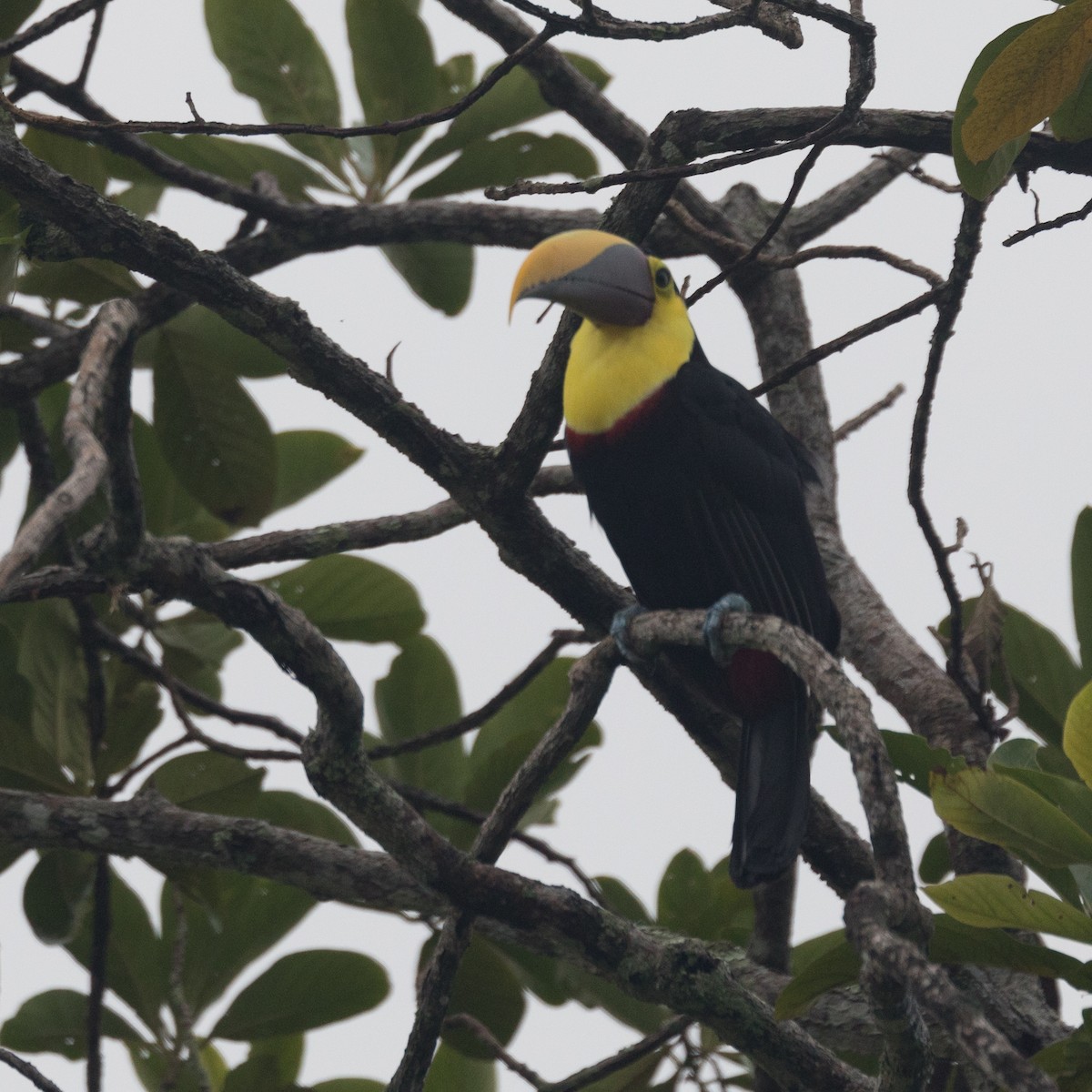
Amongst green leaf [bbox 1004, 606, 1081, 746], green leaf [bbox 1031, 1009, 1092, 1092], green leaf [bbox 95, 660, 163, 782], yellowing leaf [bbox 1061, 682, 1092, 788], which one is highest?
green leaf [bbox 95, 660, 163, 782]

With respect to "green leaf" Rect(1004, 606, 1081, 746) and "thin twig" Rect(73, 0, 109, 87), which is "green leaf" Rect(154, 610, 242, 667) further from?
"green leaf" Rect(1004, 606, 1081, 746)

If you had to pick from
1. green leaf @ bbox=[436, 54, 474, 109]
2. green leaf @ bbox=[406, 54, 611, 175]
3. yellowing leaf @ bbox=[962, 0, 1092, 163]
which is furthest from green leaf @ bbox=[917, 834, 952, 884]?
green leaf @ bbox=[436, 54, 474, 109]

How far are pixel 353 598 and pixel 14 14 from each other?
5.07 ft

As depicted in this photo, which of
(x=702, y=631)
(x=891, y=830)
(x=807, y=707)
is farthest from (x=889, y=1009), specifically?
(x=807, y=707)

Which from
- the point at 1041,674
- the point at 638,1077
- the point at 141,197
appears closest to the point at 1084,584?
the point at 1041,674

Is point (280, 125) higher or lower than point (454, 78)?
lower

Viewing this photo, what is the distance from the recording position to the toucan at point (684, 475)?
9.94 ft

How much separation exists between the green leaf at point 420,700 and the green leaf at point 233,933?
48cm

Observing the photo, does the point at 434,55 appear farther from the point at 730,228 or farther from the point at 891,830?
the point at 891,830

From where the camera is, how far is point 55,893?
10.6 ft

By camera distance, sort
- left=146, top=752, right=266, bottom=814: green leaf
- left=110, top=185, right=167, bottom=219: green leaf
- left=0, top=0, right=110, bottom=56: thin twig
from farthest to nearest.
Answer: left=110, top=185, right=167, bottom=219: green leaf, left=146, top=752, right=266, bottom=814: green leaf, left=0, top=0, right=110, bottom=56: thin twig

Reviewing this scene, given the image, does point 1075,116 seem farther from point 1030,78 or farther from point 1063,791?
point 1063,791

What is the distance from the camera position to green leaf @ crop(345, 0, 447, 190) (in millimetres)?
3721

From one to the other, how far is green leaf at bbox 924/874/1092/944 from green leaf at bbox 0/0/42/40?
102 inches
